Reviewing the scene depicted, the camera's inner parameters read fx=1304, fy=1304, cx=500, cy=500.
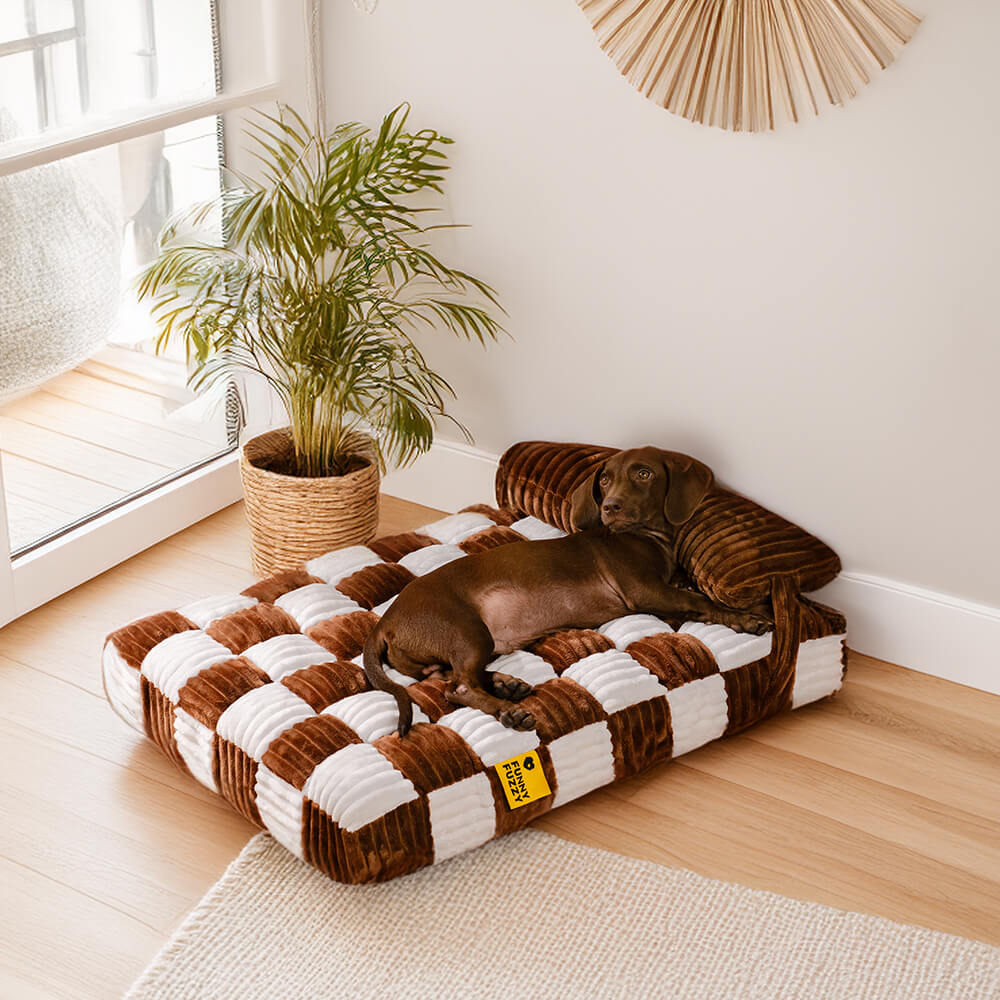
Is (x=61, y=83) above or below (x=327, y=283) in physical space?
above

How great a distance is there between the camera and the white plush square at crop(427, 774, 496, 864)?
214 centimetres

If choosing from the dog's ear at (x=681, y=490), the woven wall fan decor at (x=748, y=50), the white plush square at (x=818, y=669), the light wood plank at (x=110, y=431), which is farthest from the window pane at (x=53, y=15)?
the white plush square at (x=818, y=669)

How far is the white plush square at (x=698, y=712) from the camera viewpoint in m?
2.42

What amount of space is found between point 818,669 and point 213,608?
121cm

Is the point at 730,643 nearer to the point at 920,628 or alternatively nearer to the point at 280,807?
the point at 920,628

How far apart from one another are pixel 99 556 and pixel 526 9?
1570 millimetres

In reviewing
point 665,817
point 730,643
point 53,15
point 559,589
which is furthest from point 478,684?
point 53,15

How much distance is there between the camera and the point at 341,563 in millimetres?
2781

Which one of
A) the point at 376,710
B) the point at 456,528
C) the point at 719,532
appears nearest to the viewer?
the point at 376,710

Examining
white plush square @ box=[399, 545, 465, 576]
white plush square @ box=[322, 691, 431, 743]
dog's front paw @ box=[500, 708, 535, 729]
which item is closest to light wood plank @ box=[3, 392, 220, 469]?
white plush square @ box=[399, 545, 465, 576]

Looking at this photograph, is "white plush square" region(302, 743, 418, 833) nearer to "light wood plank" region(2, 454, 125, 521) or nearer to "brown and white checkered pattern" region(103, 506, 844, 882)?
"brown and white checkered pattern" region(103, 506, 844, 882)

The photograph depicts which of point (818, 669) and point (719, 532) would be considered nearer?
point (818, 669)

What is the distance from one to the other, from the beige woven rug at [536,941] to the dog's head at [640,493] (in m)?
0.72

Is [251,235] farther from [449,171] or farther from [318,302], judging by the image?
[449,171]
